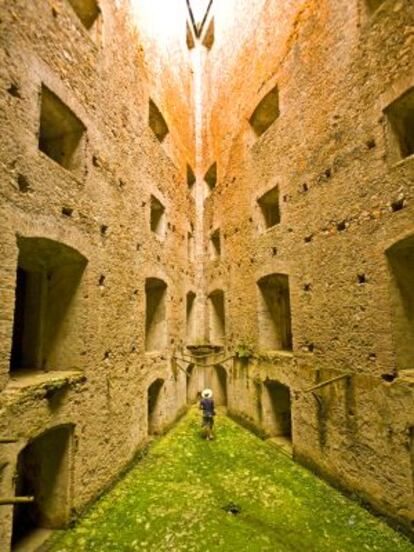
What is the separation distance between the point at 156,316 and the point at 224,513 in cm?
507

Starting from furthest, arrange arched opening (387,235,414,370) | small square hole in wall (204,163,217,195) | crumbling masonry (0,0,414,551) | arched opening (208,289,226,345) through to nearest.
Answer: small square hole in wall (204,163,217,195)
arched opening (208,289,226,345)
arched opening (387,235,414,370)
crumbling masonry (0,0,414,551)

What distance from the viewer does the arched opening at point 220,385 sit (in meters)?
10.8

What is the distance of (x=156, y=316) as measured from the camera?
8.66 meters

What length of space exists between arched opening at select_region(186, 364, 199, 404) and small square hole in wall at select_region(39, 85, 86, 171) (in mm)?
7667

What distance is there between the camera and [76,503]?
4.47 m

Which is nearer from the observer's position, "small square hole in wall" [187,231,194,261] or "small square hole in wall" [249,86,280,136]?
"small square hole in wall" [249,86,280,136]

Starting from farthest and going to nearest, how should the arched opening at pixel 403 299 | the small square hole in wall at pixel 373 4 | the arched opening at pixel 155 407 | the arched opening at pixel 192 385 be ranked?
Result: 1. the arched opening at pixel 192 385
2. the arched opening at pixel 155 407
3. the small square hole in wall at pixel 373 4
4. the arched opening at pixel 403 299

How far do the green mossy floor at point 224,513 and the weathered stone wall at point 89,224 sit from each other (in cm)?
52

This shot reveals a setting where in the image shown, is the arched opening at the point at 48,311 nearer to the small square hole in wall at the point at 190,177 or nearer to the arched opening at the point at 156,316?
the arched opening at the point at 156,316


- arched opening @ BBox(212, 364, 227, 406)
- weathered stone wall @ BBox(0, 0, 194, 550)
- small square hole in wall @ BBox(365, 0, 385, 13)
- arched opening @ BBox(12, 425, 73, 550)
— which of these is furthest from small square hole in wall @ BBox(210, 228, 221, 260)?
arched opening @ BBox(12, 425, 73, 550)

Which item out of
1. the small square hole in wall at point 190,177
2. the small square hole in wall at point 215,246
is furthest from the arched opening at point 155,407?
the small square hole in wall at point 190,177

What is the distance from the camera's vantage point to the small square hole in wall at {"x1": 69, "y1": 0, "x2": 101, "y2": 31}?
591 cm

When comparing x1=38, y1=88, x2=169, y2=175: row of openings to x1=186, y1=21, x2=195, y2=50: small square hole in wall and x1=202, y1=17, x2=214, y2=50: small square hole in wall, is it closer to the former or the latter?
x1=202, y1=17, x2=214, y2=50: small square hole in wall

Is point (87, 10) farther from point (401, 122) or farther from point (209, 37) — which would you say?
point (209, 37)
